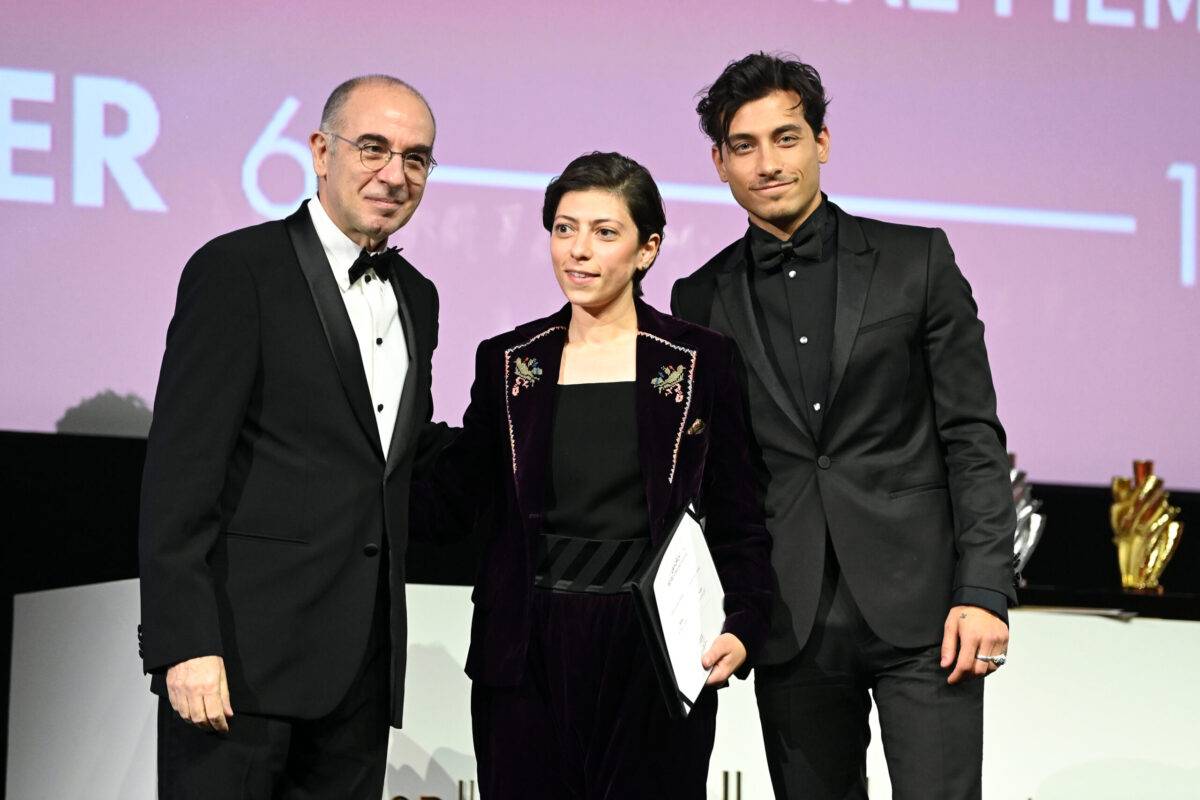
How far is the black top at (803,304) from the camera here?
2.28m

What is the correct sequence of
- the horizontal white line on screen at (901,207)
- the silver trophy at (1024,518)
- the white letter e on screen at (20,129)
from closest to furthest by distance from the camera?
the silver trophy at (1024,518), the white letter e on screen at (20,129), the horizontal white line on screen at (901,207)

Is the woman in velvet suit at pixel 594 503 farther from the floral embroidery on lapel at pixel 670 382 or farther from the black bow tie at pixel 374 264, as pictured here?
the black bow tie at pixel 374 264

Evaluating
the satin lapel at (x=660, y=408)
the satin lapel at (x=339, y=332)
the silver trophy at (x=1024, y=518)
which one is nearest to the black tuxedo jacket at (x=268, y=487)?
the satin lapel at (x=339, y=332)

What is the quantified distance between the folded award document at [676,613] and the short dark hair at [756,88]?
744 millimetres

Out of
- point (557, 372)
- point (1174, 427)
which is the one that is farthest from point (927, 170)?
point (557, 372)

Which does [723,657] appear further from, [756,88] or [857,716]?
[756,88]

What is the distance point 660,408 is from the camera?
7.00ft

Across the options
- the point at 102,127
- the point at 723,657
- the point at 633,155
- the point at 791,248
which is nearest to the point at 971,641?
the point at 723,657

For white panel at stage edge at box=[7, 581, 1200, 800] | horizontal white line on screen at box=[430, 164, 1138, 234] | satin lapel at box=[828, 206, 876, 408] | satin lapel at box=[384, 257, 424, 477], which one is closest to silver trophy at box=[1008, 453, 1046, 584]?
white panel at stage edge at box=[7, 581, 1200, 800]

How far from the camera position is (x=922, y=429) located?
2.29m

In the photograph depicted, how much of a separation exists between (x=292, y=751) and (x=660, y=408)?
755 millimetres

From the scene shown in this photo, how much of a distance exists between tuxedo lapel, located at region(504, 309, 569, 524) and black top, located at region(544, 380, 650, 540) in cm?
3

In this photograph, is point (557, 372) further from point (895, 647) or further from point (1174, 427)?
point (1174, 427)

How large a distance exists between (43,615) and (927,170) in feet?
9.83
